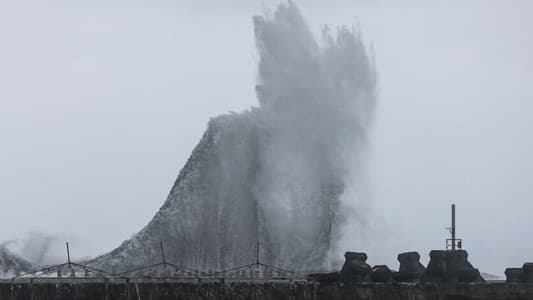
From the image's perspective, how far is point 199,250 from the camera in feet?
357

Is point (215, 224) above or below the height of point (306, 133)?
below

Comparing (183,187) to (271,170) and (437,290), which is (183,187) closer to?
(271,170)

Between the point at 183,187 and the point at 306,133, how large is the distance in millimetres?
10996

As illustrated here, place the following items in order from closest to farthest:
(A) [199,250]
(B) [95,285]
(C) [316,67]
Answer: (B) [95,285]
(A) [199,250]
(C) [316,67]

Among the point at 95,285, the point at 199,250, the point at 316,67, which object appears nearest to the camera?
the point at 95,285

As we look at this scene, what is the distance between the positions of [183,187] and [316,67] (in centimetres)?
1495

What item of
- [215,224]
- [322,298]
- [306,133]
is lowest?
[322,298]

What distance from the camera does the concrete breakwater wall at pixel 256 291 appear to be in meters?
75.6

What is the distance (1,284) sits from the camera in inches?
3068

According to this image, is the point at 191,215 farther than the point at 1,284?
Yes

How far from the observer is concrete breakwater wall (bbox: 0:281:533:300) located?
75.6 meters

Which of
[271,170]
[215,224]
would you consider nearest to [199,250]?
[215,224]

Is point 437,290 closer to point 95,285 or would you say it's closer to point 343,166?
point 95,285

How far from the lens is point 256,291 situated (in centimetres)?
7588
